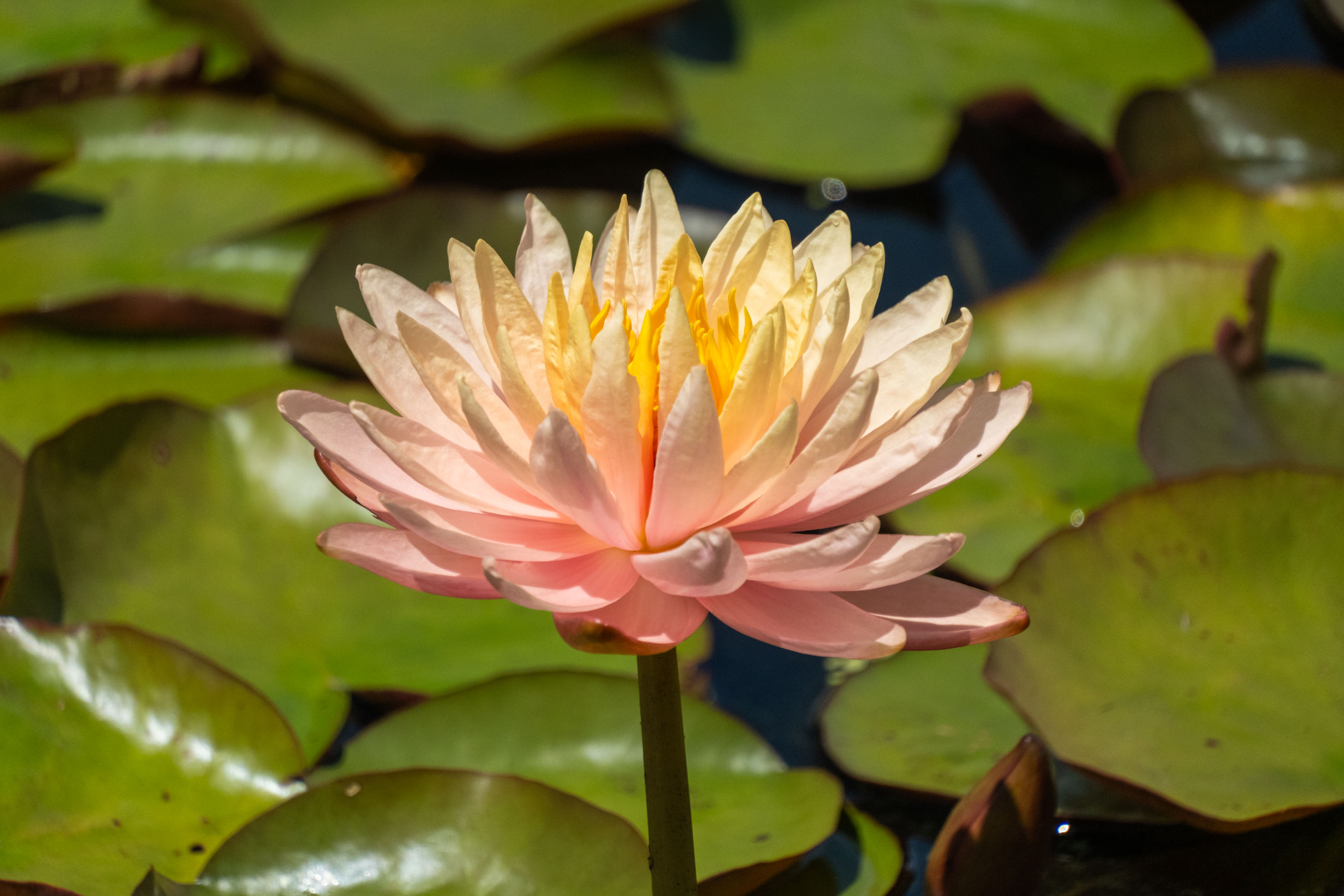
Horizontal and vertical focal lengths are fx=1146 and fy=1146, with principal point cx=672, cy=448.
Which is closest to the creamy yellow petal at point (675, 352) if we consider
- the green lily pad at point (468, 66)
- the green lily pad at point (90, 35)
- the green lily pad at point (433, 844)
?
the green lily pad at point (433, 844)

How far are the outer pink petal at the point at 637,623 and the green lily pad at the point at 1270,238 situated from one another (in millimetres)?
1341

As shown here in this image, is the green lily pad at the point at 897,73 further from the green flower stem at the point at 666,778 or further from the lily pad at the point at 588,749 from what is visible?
the green flower stem at the point at 666,778

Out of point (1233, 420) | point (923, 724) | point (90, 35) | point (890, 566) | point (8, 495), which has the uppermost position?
point (890, 566)

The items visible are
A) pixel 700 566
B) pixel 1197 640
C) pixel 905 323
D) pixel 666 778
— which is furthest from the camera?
pixel 1197 640

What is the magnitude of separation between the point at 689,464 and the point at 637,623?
0.11 meters

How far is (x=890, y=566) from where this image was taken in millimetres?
691

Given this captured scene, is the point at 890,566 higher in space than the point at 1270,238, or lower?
higher

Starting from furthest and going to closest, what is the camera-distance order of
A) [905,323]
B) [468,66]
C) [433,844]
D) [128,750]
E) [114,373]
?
1. [468,66]
2. [114,373]
3. [128,750]
4. [433,844]
5. [905,323]

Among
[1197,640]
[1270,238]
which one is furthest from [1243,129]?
[1197,640]

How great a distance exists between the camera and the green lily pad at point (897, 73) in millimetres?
2178

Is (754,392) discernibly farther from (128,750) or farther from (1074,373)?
(1074,373)

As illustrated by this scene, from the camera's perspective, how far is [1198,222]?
1.88 meters

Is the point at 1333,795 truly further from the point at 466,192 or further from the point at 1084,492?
the point at 466,192

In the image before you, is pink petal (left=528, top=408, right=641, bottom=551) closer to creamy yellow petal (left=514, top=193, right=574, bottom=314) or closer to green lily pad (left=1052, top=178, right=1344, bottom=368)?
creamy yellow petal (left=514, top=193, right=574, bottom=314)
